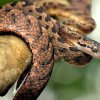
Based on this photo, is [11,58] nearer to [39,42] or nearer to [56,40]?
[39,42]

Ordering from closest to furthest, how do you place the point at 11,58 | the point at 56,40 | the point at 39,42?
the point at 11,58 < the point at 39,42 < the point at 56,40

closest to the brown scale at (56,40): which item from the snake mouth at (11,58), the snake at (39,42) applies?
the snake at (39,42)

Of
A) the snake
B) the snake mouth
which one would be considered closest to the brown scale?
the snake

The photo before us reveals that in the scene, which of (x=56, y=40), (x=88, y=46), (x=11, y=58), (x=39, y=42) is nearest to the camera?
(x=11, y=58)

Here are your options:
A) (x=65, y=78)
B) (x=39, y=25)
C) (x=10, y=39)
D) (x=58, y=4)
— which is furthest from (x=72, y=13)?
(x=65, y=78)

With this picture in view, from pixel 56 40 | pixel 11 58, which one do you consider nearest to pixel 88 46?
pixel 56 40

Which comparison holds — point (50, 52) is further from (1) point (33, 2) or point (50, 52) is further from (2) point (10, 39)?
(1) point (33, 2)
